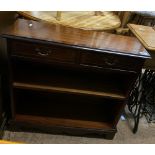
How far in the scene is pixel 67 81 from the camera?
1559 mm

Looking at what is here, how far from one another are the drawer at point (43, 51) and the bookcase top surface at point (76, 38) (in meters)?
0.04

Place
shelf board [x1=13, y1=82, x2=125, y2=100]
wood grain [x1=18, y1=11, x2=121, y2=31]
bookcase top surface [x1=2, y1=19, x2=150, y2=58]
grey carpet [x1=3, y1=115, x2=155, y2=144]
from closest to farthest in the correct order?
bookcase top surface [x1=2, y1=19, x2=150, y2=58] < shelf board [x1=13, y1=82, x2=125, y2=100] < grey carpet [x1=3, y1=115, x2=155, y2=144] < wood grain [x1=18, y1=11, x2=121, y2=31]

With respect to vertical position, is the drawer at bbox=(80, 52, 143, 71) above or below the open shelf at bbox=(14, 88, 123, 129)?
above

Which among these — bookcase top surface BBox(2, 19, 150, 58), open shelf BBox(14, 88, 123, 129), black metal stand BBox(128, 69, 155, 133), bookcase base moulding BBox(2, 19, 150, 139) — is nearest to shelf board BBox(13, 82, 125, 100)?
bookcase base moulding BBox(2, 19, 150, 139)

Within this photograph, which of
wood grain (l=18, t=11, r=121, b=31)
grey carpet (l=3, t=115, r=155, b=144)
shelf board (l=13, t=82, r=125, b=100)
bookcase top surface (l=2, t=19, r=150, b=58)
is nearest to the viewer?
bookcase top surface (l=2, t=19, r=150, b=58)

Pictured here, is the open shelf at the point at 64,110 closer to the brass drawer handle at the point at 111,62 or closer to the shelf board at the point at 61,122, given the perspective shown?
the shelf board at the point at 61,122

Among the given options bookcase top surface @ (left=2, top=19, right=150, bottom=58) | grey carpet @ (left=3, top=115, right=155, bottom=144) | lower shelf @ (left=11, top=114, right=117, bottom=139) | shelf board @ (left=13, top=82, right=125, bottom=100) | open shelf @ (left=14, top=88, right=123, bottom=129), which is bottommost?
grey carpet @ (left=3, top=115, right=155, bottom=144)

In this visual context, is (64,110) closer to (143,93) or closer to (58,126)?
(58,126)

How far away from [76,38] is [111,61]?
0.25 m

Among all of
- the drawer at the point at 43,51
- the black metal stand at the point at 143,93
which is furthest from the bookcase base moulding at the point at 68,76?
the black metal stand at the point at 143,93

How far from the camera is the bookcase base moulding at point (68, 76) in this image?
1.30 metres

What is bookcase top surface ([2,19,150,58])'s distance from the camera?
128 cm

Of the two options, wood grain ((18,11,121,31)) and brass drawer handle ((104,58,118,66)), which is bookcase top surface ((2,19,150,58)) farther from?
wood grain ((18,11,121,31))
